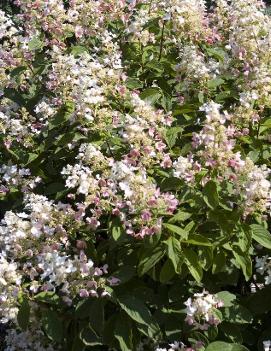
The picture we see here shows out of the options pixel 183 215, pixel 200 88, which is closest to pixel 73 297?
pixel 183 215

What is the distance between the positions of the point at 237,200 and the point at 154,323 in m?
0.55

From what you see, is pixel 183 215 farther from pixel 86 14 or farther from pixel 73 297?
pixel 86 14

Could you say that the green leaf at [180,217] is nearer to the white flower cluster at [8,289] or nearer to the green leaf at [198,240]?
the green leaf at [198,240]

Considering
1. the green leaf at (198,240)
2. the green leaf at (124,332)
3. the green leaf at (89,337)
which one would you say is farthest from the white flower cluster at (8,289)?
the green leaf at (198,240)

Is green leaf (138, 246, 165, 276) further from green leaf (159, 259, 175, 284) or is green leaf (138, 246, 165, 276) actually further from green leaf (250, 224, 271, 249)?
green leaf (250, 224, 271, 249)

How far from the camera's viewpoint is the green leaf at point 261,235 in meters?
2.34

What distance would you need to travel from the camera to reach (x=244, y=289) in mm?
2828

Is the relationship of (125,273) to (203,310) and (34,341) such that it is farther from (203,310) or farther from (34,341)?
(34,341)

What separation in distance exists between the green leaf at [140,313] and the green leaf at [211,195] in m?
0.45

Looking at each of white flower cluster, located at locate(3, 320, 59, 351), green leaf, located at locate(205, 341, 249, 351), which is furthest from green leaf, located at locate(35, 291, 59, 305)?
green leaf, located at locate(205, 341, 249, 351)

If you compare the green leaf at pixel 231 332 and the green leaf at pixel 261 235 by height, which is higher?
the green leaf at pixel 261 235

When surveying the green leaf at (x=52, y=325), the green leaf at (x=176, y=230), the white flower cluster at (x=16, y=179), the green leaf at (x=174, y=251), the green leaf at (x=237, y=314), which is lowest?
the green leaf at (x=52, y=325)

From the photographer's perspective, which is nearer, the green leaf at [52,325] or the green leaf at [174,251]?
the green leaf at [174,251]

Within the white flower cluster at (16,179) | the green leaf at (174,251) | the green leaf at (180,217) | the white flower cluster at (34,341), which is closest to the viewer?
the green leaf at (174,251)
